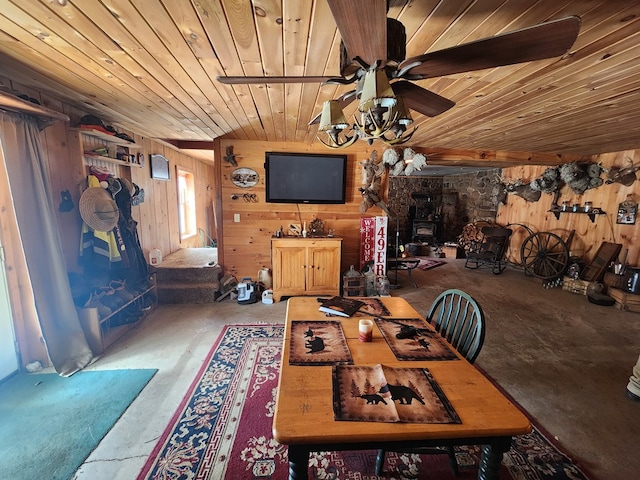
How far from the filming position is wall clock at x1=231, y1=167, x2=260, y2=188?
405 cm

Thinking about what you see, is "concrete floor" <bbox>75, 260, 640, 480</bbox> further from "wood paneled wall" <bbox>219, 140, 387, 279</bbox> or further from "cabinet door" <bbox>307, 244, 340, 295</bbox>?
"wood paneled wall" <bbox>219, 140, 387, 279</bbox>

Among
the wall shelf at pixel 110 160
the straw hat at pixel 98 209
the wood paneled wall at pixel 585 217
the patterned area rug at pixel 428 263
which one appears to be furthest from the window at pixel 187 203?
the wood paneled wall at pixel 585 217

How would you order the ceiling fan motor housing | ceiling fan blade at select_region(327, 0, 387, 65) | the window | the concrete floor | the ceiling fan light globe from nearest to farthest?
ceiling fan blade at select_region(327, 0, 387, 65), the ceiling fan motor housing, the ceiling fan light globe, the concrete floor, the window

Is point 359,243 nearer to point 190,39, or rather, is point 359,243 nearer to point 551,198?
point 190,39

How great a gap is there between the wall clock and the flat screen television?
0.18m

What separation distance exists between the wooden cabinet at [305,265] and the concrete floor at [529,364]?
345mm

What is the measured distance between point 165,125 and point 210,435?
3117mm

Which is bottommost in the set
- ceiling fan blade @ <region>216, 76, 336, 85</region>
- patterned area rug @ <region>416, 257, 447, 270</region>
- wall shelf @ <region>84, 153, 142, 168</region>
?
patterned area rug @ <region>416, 257, 447, 270</region>

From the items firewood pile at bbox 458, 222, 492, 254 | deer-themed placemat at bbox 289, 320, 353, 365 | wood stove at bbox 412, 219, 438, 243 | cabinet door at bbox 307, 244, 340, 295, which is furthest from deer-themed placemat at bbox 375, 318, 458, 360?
wood stove at bbox 412, 219, 438, 243

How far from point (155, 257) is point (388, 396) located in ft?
12.7

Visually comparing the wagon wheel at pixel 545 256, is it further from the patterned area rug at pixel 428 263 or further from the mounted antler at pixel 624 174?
the patterned area rug at pixel 428 263

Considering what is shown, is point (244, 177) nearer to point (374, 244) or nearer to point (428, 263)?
point (374, 244)

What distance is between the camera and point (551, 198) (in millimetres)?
5316

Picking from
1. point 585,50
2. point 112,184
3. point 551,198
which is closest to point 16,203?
point 112,184
